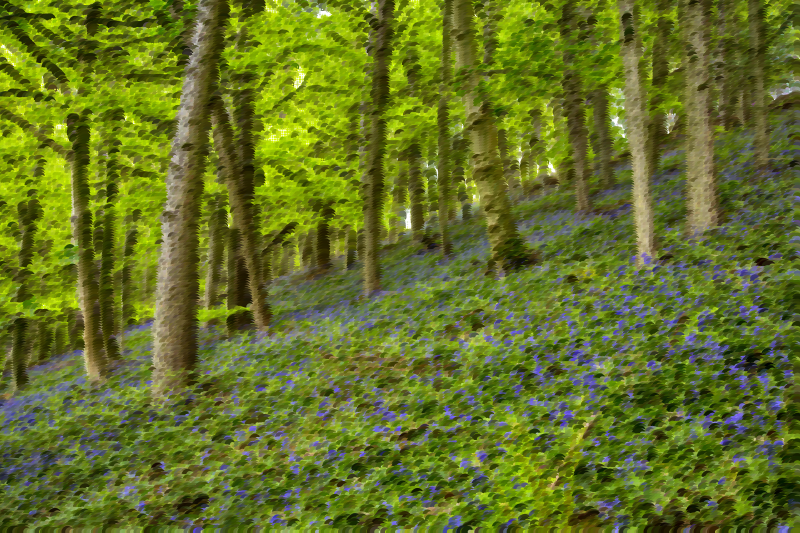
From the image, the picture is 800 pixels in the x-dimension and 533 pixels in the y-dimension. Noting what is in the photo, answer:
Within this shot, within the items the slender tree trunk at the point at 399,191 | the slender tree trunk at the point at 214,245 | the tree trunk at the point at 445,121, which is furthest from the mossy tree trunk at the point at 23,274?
the slender tree trunk at the point at 399,191

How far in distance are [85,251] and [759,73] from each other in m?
17.1

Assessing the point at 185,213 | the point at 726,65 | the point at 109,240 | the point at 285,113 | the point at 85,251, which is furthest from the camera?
the point at 285,113

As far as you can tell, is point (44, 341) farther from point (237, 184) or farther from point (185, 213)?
point (185, 213)

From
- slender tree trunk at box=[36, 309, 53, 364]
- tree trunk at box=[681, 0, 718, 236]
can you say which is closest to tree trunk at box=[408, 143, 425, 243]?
tree trunk at box=[681, 0, 718, 236]

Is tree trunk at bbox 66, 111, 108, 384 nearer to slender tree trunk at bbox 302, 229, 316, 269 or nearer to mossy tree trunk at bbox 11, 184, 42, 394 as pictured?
mossy tree trunk at bbox 11, 184, 42, 394

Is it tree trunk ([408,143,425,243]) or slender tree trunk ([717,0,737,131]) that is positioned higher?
slender tree trunk ([717,0,737,131])

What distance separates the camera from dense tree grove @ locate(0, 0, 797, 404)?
11.2 m

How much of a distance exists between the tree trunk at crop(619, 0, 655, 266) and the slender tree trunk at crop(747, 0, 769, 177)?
476 cm

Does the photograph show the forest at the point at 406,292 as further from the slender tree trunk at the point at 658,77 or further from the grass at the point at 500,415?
the slender tree trunk at the point at 658,77

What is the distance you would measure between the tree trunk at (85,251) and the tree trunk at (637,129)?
487 inches

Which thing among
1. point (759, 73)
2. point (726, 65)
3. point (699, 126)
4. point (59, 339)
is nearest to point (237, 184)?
point (699, 126)

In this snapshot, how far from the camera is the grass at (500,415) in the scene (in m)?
5.93

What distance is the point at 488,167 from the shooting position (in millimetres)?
12750

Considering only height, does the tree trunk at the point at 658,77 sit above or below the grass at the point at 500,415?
above
